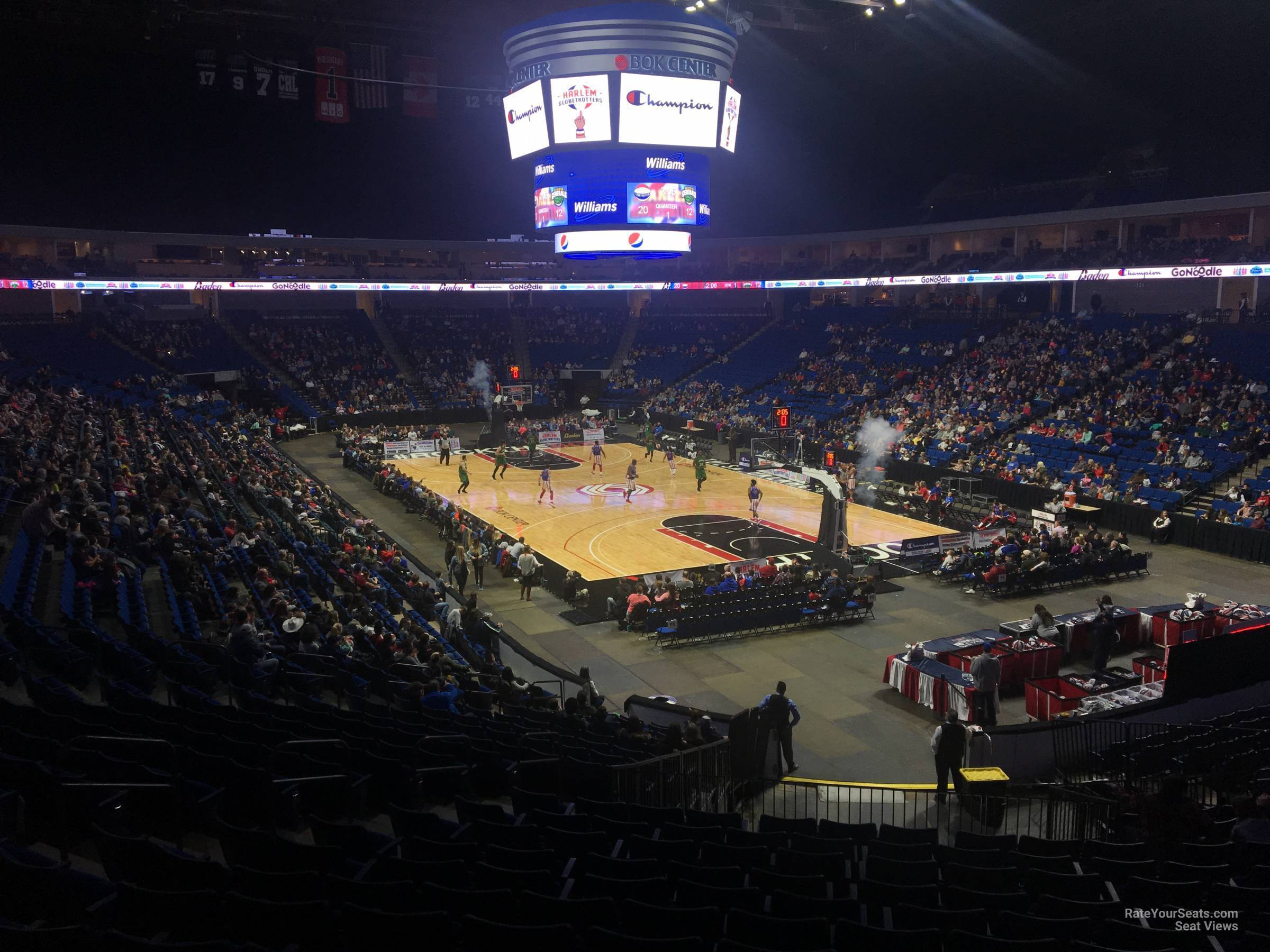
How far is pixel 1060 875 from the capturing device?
743 centimetres

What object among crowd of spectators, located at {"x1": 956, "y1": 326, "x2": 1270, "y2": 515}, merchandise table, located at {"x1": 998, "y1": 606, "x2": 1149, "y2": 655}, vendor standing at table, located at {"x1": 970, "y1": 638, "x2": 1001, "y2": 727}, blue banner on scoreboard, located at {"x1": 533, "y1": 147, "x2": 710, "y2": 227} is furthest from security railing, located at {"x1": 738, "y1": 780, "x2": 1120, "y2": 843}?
blue banner on scoreboard, located at {"x1": 533, "y1": 147, "x2": 710, "y2": 227}

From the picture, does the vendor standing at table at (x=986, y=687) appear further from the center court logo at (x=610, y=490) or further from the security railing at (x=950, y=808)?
the center court logo at (x=610, y=490)

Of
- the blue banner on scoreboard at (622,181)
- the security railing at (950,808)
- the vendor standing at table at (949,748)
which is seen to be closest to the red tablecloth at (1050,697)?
the security railing at (950,808)

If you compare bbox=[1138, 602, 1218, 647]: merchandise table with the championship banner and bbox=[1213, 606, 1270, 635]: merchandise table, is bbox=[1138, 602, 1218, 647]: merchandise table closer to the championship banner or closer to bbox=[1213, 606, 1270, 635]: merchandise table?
bbox=[1213, 606, 1270, 635]: merchandise table

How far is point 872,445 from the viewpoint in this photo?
39.4 metres

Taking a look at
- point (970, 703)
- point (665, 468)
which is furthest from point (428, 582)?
point (665, 468)

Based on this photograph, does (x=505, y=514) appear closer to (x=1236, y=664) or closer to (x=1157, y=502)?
(x=1157, y=502)

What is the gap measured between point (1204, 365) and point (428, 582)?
96.1 feet

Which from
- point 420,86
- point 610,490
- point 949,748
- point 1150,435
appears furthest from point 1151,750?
point 420,86

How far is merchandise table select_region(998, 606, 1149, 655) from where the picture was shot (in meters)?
18.2

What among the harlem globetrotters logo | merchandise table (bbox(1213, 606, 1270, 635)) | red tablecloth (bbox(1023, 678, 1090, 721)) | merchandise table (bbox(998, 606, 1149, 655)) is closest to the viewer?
red tablecloth (bbox(1023, 678, 1090, 721))

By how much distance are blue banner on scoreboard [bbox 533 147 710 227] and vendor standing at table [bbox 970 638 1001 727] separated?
2210cm

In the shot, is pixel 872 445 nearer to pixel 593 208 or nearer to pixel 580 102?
pixel 593 208
